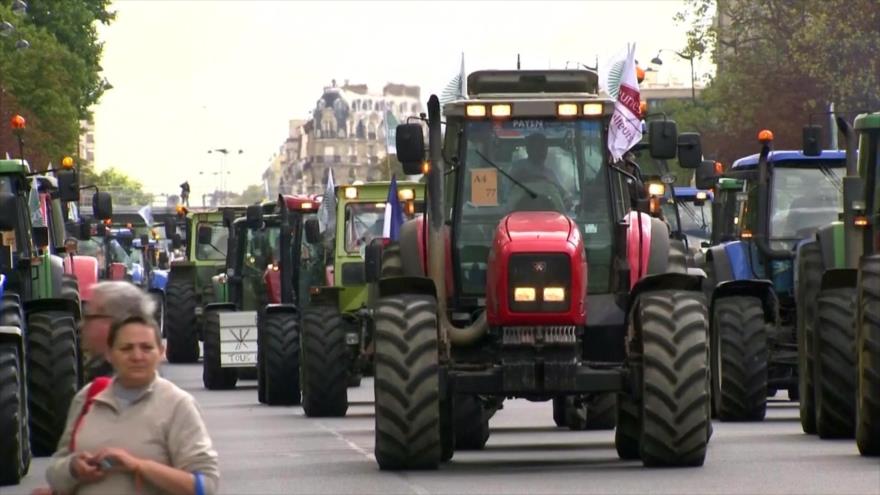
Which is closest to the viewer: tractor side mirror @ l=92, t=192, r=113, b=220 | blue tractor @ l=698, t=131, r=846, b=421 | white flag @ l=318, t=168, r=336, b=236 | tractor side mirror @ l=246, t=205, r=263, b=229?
blue tractor @ l=698, t=131, r=846, b=421

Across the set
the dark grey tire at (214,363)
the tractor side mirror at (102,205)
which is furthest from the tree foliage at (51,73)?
the tractor side mirror at (102,205)

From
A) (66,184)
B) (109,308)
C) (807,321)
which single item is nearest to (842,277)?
(807,321)

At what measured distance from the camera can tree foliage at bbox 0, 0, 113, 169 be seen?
79.8m

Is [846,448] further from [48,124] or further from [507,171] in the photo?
[48,124]

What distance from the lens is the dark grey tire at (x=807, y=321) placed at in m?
21.2

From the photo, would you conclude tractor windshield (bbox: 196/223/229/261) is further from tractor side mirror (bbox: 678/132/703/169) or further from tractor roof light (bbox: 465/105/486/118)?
tractor roof light (bbox: 465/105/486/118)

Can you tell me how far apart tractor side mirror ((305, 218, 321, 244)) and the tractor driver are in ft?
40.9

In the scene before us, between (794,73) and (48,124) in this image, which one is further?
(48,124)

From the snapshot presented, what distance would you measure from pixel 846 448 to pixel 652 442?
97.8 inches

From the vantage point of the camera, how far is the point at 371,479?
1788 cm

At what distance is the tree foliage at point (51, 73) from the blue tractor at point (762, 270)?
4946cm

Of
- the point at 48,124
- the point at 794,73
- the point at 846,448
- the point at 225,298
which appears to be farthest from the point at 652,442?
the point at 48,124

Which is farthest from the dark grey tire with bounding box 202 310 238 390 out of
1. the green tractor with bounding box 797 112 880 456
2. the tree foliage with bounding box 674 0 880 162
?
the tree foliage with bounding box 674 0 880 162

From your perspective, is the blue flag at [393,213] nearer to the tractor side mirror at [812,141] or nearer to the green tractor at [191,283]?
the tractor side mirror at [812,141]
